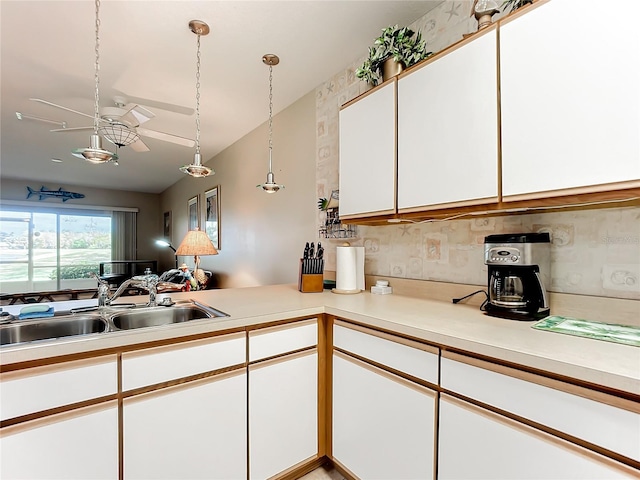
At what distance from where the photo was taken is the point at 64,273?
6.61 meters

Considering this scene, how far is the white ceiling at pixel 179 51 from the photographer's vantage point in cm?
182

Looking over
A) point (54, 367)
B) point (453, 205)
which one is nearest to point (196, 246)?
point (54, 367)

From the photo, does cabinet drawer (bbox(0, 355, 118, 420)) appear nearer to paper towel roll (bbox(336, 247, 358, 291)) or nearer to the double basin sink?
the double basin sink

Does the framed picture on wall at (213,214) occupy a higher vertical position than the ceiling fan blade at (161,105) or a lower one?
lower

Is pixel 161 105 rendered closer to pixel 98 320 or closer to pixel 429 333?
pixel 98 320

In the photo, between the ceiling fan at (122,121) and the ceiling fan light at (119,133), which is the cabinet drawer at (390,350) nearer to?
the ceiling fan at (122,121)

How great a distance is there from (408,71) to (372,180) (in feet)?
1.81

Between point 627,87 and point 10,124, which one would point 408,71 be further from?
point 10,124

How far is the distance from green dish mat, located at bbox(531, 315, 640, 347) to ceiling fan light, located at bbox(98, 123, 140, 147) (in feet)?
9.70

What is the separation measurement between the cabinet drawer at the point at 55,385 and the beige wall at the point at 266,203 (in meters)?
1.87

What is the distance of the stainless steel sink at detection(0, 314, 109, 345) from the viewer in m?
1.28

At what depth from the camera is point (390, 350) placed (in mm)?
1277

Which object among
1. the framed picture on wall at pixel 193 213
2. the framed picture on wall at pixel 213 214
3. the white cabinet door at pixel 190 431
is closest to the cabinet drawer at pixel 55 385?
the white cabinet door at pixel 190 431

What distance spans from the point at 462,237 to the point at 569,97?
0.80 meters
